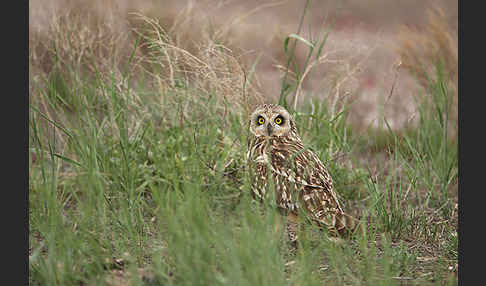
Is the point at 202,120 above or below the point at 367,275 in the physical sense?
above

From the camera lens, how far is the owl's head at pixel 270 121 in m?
4.20

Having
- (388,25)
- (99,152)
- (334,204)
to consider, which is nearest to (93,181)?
(99,152)

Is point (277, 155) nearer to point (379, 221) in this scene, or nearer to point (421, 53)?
point (379, 221)

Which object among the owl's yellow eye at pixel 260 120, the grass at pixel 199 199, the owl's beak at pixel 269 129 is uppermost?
the owl's yellow eye at pixel 260 120

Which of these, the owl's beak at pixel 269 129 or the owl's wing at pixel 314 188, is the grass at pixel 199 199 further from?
the owl's beak at pixel 269 129

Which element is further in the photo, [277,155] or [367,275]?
[277,155]

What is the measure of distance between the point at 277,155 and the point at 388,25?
441 inches

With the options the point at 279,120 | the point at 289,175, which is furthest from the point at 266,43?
the point at 289,175

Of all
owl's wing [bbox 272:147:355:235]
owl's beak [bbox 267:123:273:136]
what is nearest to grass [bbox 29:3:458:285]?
owl's wing [bbox 272:147:355:235]

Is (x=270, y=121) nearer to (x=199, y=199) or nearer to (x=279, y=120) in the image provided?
(x=279, y=120)

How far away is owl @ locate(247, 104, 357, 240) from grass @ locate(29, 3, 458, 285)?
149 mm

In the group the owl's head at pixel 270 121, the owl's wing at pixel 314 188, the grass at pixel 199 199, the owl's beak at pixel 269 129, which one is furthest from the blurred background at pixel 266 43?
the owl's wing at pixel 314 188

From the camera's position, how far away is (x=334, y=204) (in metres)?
3.98

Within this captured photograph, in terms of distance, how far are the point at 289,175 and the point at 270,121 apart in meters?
0.45
